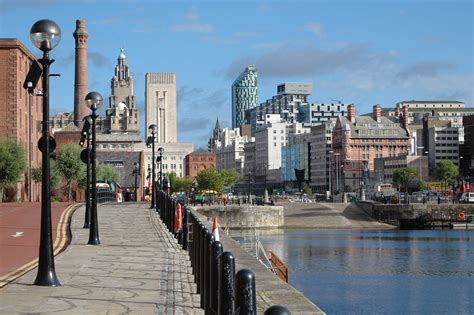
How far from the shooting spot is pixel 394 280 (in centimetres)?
5175

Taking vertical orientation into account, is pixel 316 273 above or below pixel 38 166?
below

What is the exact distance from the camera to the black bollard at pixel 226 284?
34.3 ft

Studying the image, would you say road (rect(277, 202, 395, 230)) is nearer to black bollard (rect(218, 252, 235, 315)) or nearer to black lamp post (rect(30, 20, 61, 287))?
black lamp post (rect(30, 20, 61, 287))

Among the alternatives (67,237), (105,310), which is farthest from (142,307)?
(67,237)

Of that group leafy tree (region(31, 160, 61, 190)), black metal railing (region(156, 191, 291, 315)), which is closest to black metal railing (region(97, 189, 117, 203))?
leafy tree (region(31, 160, 61, 190))

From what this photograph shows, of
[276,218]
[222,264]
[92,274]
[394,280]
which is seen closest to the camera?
[222,264]

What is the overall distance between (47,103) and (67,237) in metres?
16.5

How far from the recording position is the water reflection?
1623 inches

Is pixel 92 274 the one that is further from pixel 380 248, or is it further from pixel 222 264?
pixel 380 248

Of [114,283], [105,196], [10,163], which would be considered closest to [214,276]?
[114,283]

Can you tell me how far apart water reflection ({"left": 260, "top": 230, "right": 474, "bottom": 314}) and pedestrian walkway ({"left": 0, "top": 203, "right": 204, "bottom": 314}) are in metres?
12.6

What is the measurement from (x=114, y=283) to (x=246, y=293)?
1101cm

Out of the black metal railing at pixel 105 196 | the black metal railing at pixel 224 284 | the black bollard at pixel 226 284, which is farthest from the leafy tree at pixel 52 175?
the black bollard at pixel 226 284

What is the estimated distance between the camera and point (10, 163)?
7706cm
